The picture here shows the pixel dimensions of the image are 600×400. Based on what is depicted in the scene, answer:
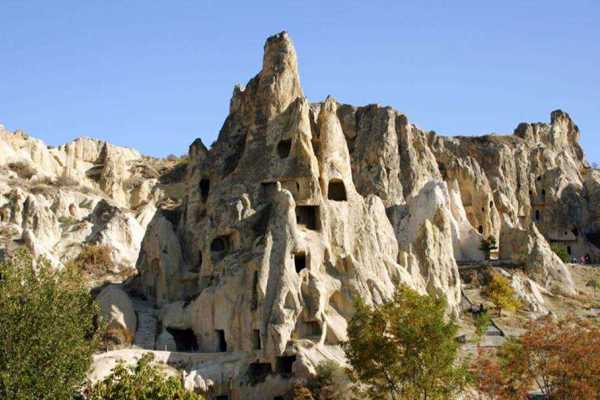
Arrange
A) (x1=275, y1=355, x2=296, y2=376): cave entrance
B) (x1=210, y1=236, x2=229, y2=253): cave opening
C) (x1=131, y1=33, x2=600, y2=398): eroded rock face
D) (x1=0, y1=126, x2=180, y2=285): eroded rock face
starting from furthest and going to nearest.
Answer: (x1=0, y1=126, x2=180, y2=285): eroded rock face
(x1=210, y1=236, x2=229, y2=253): cave opening
(x1=131, y1=33, x2=600, y2=398): eroded rock face
(x1=275, y1=355, x2=296, y2=376): cave entrance

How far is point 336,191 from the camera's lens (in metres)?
48.2

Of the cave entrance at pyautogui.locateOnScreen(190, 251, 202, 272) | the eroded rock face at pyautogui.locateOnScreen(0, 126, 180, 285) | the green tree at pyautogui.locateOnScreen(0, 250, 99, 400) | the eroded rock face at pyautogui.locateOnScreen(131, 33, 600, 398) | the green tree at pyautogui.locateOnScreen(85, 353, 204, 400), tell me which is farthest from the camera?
the eroded rock face at pyautogui.locateOnScreen(0, 126, 180, 285)

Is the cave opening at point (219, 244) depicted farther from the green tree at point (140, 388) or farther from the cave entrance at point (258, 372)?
the green tree at point (140, 388)

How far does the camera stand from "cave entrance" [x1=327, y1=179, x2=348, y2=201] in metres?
47.8

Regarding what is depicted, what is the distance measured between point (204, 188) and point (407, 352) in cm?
1913

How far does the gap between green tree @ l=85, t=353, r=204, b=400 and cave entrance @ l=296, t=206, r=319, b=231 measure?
14272mm

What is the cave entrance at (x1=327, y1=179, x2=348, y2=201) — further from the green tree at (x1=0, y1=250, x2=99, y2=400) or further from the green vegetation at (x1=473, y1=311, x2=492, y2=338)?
the green tree at (x1=0, y1=250, x2=99, y2=400)

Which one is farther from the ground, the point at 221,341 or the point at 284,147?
the point at 284,147

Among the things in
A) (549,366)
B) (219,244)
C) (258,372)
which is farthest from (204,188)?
(549,366)

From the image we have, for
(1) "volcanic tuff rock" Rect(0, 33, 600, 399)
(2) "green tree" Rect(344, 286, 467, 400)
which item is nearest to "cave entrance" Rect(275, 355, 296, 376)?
(1) "volcanic tuff rock" Rect(0, 33, 600, 399)

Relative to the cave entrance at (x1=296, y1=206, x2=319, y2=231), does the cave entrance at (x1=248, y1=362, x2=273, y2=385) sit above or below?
below

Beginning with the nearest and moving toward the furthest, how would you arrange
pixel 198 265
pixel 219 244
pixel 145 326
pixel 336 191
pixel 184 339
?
pixel 145 326 → pixel 184 339 → pixel 219 244 → pixel 198 265 → pixel 336 191

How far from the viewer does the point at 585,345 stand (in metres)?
34.9

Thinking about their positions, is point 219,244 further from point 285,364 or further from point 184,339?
point 285,364
